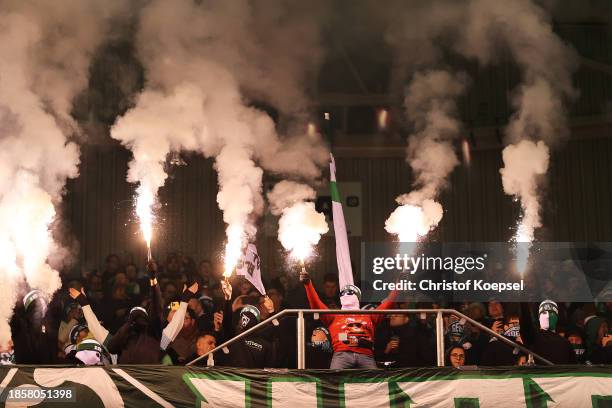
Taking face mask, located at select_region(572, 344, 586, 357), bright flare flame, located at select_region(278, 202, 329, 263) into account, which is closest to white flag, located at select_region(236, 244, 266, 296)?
bright flare flame, located at select_region(278, 202, 329, 263)

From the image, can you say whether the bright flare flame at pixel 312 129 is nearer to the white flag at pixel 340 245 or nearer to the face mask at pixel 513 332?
the white flag at pixel 340 245

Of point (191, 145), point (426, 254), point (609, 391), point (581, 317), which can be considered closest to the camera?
point (609, 391)

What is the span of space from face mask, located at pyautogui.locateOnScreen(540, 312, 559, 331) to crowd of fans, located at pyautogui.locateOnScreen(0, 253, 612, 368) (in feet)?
0.04

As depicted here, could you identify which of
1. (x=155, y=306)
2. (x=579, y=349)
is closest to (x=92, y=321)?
(x=155, y=306)

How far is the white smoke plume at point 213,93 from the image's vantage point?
1308 centimetres

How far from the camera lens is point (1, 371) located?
944 centimetres

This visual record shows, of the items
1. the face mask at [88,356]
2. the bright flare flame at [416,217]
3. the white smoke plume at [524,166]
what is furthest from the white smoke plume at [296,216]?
the face mask at [88,356]

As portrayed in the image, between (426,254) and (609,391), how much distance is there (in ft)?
20.5

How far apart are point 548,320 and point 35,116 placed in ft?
22.6

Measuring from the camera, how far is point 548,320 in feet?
35.9

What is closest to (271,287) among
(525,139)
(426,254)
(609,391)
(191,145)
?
(191,145)

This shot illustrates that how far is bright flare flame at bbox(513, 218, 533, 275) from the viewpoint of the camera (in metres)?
15.1

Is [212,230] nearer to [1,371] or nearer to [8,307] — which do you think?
[8,307]

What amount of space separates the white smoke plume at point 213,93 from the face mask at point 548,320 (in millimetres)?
4025
